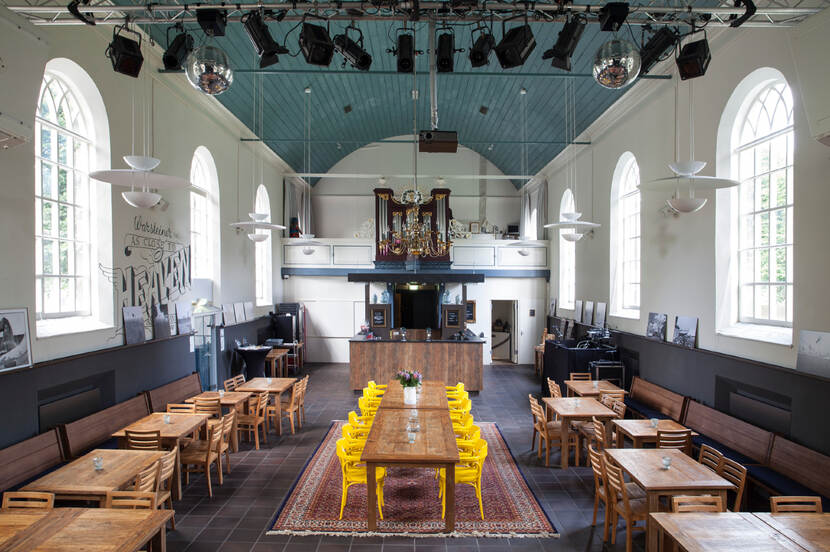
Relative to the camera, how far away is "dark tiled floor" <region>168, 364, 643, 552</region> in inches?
174

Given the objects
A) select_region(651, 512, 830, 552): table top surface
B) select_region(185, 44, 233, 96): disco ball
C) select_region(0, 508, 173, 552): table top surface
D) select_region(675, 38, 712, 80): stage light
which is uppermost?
select_region(675, 38, 712, 80): stage light

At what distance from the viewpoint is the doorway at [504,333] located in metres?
14.9

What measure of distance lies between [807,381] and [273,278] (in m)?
11.7

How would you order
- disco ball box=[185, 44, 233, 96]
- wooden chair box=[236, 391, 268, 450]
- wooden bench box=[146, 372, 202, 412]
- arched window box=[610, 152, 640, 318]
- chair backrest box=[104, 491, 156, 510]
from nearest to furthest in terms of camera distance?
chair backrest box=[104, 491, 156, 510] < disco ball box=[185, 44, 233, 96] < wooden bench box=[146, 372, 202, 412] < wooden chair box=[236, 391, 268, 450] < arched window box=[610, 152, 640, 318]

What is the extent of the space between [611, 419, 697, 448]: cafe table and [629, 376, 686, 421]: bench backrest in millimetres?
749

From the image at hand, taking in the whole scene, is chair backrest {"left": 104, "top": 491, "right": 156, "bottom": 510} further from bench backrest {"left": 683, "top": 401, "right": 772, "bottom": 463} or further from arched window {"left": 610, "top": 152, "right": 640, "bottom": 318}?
arched window {"left": 610, "top": 152, "right": 640, "bottom": 318}

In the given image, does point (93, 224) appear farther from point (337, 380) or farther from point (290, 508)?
point (337, 380)

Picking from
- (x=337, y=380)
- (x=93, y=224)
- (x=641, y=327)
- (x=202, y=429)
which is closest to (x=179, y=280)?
(x=93, y=224)

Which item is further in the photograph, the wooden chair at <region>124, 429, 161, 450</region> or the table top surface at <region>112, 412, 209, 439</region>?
the table top surface at <region>112, 412, 209, 439</region>

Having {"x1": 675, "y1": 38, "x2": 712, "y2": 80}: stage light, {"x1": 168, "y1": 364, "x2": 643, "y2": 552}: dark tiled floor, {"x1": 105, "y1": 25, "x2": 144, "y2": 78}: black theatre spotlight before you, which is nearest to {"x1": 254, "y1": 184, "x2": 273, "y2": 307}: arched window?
{"x1": 168, "y1": 364, "x2": 643, "y2": 552}: dark tiled floor

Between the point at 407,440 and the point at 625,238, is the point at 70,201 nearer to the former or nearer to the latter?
the point at 407,440

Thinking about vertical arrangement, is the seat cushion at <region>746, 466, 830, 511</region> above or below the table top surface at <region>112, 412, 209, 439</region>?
below

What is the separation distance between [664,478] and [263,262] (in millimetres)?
10970

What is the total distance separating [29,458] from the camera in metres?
4.55
